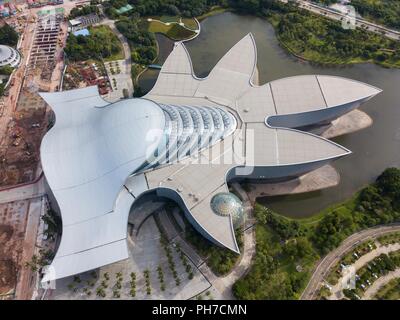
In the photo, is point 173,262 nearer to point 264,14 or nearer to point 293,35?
point 293,35

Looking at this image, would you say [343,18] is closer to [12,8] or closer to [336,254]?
[336,254]

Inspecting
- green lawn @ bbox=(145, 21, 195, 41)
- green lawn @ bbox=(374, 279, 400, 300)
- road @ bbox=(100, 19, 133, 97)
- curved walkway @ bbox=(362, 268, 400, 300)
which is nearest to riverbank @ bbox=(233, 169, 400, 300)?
curved walkway @ bbox=(362, 268, 400, 300)

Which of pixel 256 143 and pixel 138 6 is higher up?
pixel 138 6

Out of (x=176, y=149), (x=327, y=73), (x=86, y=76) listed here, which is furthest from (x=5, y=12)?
(x=327, y=73)

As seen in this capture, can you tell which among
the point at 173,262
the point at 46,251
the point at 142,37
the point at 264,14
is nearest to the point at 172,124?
the point at 173,262

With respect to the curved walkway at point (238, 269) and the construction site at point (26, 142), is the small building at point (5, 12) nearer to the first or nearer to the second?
the construction site at point (26, 142)

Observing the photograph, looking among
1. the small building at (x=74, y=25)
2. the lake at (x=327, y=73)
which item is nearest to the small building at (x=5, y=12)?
the small building at (x=74, y=25)
